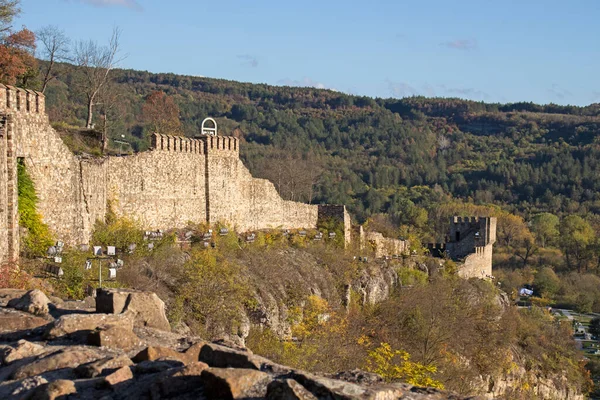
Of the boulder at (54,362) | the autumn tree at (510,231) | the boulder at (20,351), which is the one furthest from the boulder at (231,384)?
the autumn tree at (510,231)

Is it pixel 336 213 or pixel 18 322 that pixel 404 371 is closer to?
pixel 18 322

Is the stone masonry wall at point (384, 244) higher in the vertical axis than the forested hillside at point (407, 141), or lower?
lower

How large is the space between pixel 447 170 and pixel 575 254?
34163mm

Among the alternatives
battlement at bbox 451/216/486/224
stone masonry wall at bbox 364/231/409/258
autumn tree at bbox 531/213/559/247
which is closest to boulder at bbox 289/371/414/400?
stone masonry wall at bbox 364/231/409/258

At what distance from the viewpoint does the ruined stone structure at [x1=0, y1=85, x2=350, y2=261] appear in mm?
17391

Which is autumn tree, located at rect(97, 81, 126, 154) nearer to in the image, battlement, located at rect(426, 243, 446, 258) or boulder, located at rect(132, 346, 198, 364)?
battlement, located at rect(426, 243, 446, 258)

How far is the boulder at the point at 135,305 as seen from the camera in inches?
357

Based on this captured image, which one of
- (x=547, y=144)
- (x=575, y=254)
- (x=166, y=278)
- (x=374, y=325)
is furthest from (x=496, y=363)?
(x=547, y=144)

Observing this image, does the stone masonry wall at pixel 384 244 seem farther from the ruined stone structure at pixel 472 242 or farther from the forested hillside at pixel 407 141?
the forested hillside at pixel 407 141

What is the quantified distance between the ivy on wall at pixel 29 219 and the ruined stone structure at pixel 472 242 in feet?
103

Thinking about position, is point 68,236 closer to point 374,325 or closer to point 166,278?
point 166,278

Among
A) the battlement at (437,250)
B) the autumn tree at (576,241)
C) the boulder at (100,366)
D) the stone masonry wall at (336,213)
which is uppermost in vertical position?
the boulder at (100,366)

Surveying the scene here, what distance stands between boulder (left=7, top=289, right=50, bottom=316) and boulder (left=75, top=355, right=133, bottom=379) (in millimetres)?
2983

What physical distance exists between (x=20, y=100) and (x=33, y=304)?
29.6 ft
